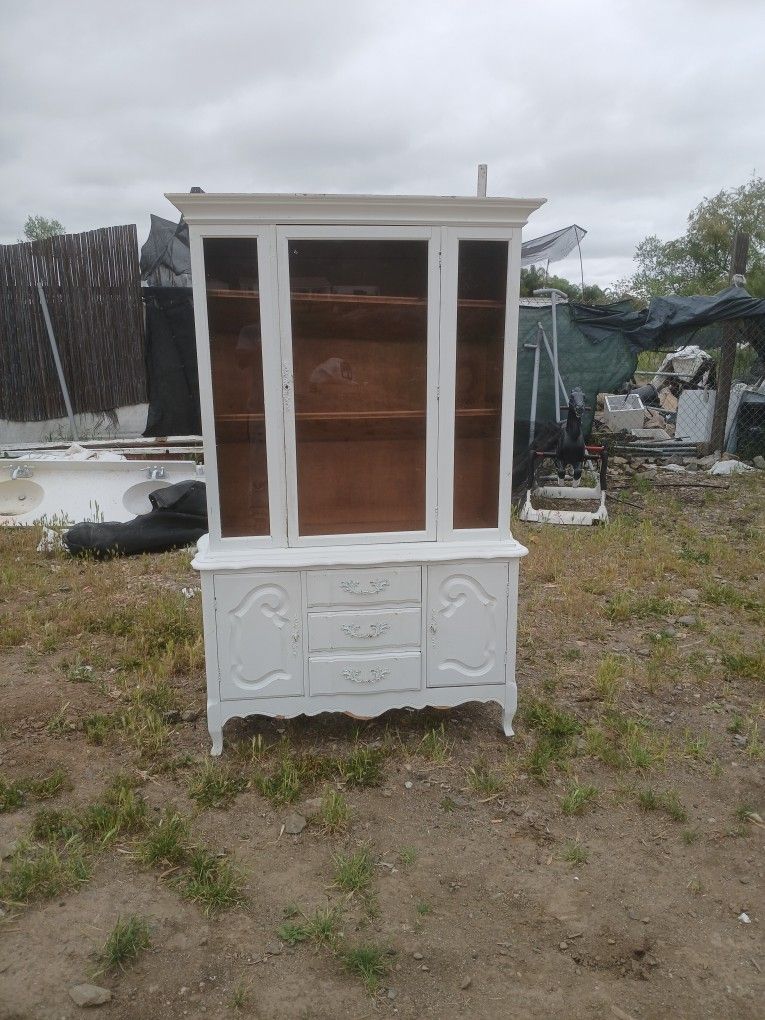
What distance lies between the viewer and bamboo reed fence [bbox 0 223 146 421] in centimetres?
751

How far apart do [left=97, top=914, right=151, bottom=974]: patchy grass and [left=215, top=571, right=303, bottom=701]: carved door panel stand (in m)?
0.91

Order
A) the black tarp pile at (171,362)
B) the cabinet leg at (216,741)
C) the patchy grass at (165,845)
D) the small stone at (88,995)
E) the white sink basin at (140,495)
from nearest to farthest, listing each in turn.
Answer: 1. the small stone at (88,995)
2. the patchy grass at (165,845)
3. the cabinet leg at (216,741)
4. the white sink basin at (140,495)
5. the black tarp pile at (171,362)

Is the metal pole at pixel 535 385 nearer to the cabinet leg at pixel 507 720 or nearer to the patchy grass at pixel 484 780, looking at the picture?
the cabinet leg at pixel 507 720

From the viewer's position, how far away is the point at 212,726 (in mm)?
2785

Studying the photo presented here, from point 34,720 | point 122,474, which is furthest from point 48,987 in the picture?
point 122,474

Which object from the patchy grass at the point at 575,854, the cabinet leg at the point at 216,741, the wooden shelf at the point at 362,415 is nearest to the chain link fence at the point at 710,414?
the wooden shelf at the point at 362,415

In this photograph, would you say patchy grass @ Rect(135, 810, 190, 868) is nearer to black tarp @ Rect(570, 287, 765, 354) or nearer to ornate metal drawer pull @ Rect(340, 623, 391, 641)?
ornate metal drawer pull @ Rect(340, 623, 391, 641)

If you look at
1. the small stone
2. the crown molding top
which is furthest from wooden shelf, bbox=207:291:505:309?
the small stone

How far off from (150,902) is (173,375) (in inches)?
252

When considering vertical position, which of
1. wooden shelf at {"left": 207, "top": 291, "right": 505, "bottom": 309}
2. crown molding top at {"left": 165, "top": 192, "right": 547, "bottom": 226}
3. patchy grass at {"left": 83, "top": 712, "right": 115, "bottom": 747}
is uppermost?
crown molding top at {"left": 165, "top": 192, "right": 547, "bottom": 226}

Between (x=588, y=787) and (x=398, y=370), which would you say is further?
(x=398, y=370)

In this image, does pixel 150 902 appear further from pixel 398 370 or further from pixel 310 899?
pixel 398 370

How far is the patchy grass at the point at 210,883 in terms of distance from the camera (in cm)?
208

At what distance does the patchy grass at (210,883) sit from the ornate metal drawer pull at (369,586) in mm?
1001
